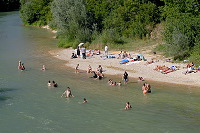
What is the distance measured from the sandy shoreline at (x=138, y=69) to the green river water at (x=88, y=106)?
137cm

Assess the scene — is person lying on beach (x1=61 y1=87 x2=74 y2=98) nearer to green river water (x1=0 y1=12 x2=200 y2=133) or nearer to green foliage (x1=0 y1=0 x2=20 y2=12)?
green river water (x1=0 y1=12 x2=200 y2=133)

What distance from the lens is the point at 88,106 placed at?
25734 mm

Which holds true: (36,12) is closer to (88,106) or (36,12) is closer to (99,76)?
(99,76)

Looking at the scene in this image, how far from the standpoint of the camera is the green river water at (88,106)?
73.2ft

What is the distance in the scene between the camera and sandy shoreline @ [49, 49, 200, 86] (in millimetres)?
31141

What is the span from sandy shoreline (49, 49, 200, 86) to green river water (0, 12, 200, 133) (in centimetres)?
137

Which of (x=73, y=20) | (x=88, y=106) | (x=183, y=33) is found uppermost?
(x=73, y=20)

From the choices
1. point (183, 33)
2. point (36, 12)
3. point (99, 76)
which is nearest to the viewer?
point (99, 76)

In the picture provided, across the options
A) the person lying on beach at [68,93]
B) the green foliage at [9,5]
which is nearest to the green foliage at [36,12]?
the green foliage at [9,5]

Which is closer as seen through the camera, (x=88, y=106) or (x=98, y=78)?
(x=88, y=106)

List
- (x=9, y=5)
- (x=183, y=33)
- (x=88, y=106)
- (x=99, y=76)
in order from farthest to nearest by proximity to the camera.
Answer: (x=9, y=5), (x=183, y=33), (x=99, y=76), (x=88, y=106)

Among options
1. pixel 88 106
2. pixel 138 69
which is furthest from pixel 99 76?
pixel 88 106

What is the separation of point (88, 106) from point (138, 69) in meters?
10.9

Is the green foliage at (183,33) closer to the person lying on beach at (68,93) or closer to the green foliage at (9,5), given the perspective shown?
the person lying on beach at (68,93)
